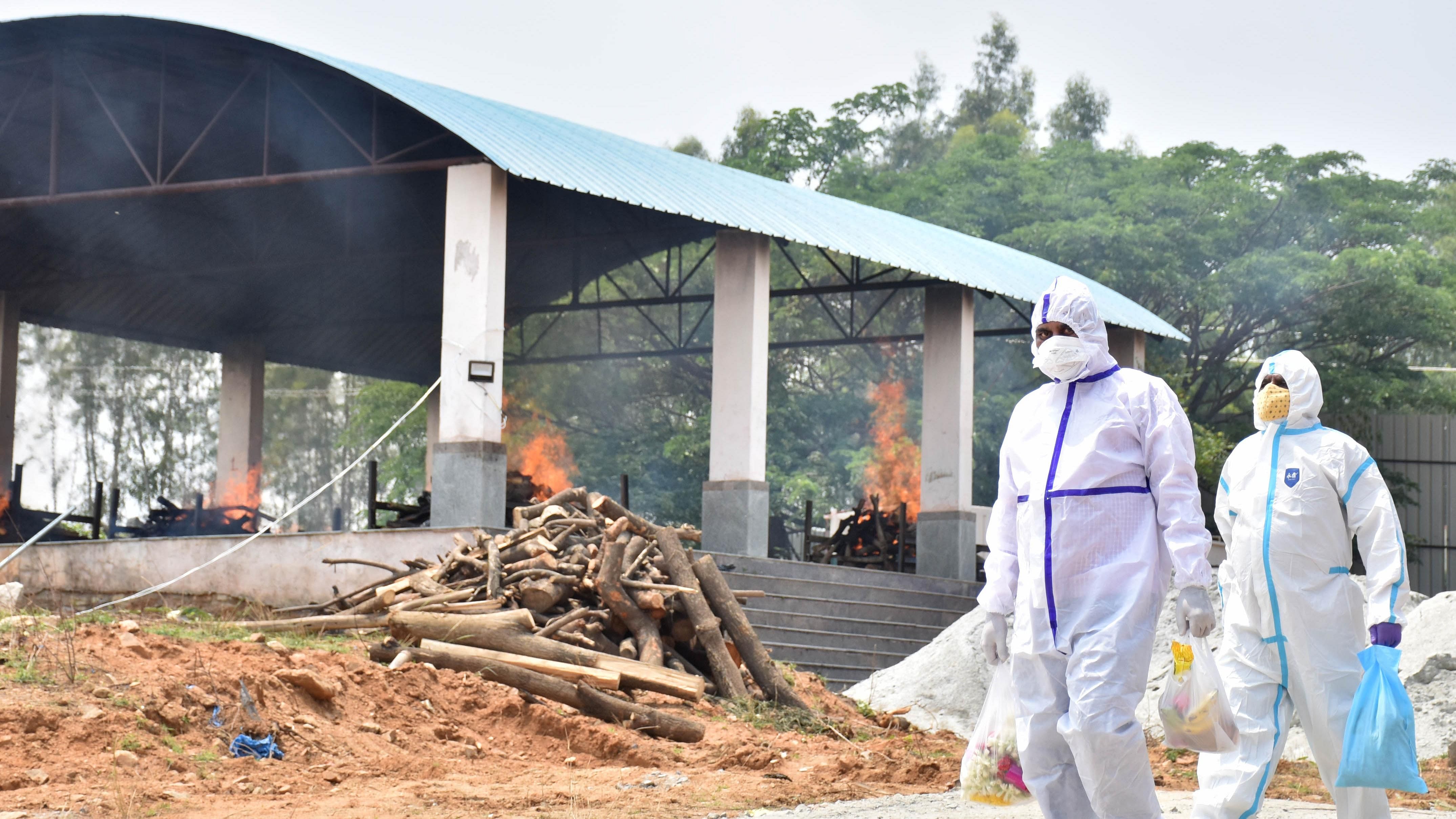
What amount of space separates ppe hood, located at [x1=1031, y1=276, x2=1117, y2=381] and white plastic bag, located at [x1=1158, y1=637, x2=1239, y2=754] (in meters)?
0.99

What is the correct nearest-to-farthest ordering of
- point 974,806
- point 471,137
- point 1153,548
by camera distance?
point 1153,548
point 974,806
point 471,137

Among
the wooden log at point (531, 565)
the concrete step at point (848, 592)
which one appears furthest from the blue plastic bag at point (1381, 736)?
the concrete step at point (848, 592)

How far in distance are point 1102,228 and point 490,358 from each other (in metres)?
17.5

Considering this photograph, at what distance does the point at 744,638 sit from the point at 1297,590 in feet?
17.5

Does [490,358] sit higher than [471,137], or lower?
lower

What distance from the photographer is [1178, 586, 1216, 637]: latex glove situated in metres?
5.05

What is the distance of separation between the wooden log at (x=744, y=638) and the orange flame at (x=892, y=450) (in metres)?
17.7

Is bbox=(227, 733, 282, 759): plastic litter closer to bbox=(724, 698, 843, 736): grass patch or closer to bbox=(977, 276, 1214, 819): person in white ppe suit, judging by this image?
bbox=(724, 698, 843, 736): grass patch

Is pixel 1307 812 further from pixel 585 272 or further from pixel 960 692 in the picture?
pixel 585 272

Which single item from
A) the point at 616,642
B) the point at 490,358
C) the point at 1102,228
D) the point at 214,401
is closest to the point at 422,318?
the point at 490,358

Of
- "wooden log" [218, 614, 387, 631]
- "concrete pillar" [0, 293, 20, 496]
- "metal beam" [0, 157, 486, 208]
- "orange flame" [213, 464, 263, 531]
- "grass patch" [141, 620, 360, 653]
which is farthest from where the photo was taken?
"orange flame" [213, 464, 263, 531]

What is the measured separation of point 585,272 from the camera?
24.5 metres

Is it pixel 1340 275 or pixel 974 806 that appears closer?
pixel 974 806

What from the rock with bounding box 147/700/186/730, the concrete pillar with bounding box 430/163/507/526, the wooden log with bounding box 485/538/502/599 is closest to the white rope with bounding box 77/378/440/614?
the concrete pillar with bounding box 430/163/507/526
